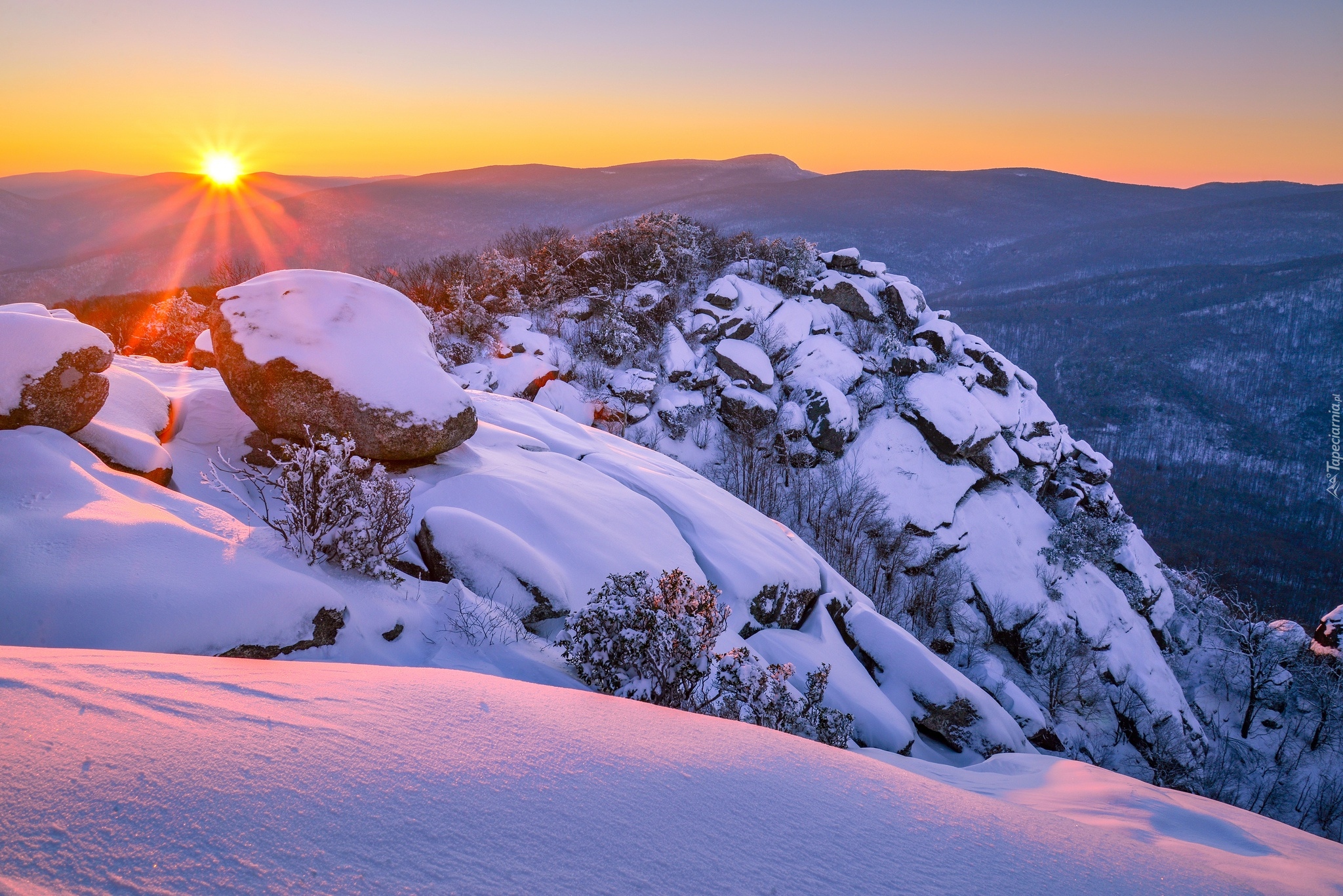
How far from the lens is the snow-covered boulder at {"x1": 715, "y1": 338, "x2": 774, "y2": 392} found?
70.3 ft

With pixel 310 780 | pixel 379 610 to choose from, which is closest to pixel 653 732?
pixel 310 780

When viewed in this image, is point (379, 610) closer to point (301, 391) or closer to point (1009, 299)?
point (301, 391)

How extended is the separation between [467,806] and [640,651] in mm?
2706

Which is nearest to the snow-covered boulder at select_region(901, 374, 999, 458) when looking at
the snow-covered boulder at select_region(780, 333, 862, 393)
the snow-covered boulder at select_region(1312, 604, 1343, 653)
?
the snow-covered boulder at select_region(780, 333, 862, 393)

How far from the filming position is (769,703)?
584 centimetres

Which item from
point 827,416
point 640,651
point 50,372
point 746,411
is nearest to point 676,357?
point 746,411

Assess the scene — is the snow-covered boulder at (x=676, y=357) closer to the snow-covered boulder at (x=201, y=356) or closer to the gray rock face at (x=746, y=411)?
the gray rock face at (x=746, y=411)

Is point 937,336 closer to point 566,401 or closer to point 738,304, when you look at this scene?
point 738,304

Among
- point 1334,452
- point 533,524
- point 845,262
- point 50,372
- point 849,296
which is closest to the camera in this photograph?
point 50,372

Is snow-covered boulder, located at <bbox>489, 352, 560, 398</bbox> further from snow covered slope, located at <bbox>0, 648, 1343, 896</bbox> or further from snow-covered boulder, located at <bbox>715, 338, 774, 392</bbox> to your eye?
snow covered slope, located at <bbox>0, 648, 1343, 896</bbox>

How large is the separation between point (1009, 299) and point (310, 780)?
151 metres

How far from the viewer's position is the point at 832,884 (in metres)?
2.48

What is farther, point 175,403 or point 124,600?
point 175,403

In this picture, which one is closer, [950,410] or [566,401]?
[566,401]
